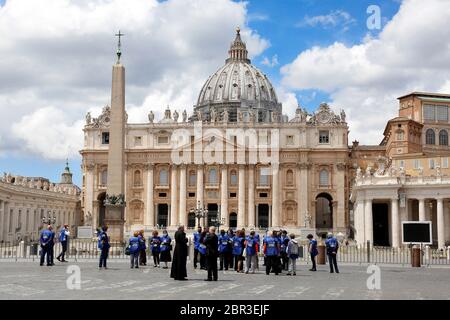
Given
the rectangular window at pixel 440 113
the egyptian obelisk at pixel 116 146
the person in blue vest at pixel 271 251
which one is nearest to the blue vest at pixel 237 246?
the person in blue vest at pixel 271 251

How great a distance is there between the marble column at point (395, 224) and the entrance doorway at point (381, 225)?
651 cm

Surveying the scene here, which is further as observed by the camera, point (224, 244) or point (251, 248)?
point (224, 244)

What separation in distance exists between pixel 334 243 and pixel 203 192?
66891mm

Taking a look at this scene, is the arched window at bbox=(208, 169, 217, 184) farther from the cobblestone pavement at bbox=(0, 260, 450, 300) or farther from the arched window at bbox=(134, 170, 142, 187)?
the cobblestone pavement at bbox=(0, 260, 450, 300)

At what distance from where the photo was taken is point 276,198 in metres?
88.8

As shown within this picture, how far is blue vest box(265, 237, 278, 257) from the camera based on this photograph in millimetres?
22547

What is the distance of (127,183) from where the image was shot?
92188 mm

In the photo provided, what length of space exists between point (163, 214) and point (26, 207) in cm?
2763

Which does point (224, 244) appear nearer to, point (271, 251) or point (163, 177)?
point (271, 251)

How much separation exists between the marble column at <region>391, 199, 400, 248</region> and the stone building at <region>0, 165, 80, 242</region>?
29.1 metres

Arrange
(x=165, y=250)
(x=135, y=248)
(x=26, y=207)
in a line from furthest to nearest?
(x=26, y=207) → (x=165, y=250) → (x=135, y=248)

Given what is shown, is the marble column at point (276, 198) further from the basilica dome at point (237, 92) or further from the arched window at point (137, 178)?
the basilica dome at point (237, 92)

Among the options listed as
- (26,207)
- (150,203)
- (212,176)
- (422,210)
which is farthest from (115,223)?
(150,203)

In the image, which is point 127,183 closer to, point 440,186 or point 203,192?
point 203,192
